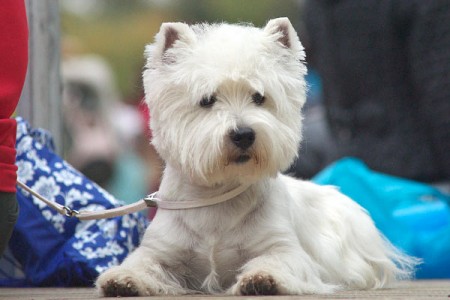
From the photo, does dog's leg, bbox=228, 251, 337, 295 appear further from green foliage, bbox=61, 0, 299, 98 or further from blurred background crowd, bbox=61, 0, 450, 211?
green foliage, bbox=61, 0, 299, 98

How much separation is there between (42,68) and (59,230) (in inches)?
45.6

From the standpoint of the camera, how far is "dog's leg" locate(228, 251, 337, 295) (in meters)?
4.11

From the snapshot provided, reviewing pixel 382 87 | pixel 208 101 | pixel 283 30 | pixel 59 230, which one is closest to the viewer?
pixel 208 101

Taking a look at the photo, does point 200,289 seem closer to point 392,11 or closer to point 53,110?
point 53,110

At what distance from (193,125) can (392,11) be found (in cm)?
290

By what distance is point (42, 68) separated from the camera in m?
6.16

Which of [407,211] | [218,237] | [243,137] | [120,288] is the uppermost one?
[243,137]

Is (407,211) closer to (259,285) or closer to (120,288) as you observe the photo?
(259,285)

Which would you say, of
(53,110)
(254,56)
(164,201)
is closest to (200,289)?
(164,201)

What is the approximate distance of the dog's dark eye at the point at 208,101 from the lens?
14.3 feet

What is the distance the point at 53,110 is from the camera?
622cm

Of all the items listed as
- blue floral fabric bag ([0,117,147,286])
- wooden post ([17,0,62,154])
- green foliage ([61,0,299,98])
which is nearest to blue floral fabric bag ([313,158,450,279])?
blue floral fabric bag ([0,117,147,286])

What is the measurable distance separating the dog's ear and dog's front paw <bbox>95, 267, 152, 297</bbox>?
1.17 meters

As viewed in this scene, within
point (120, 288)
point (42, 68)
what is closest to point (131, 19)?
point (42, 68)
